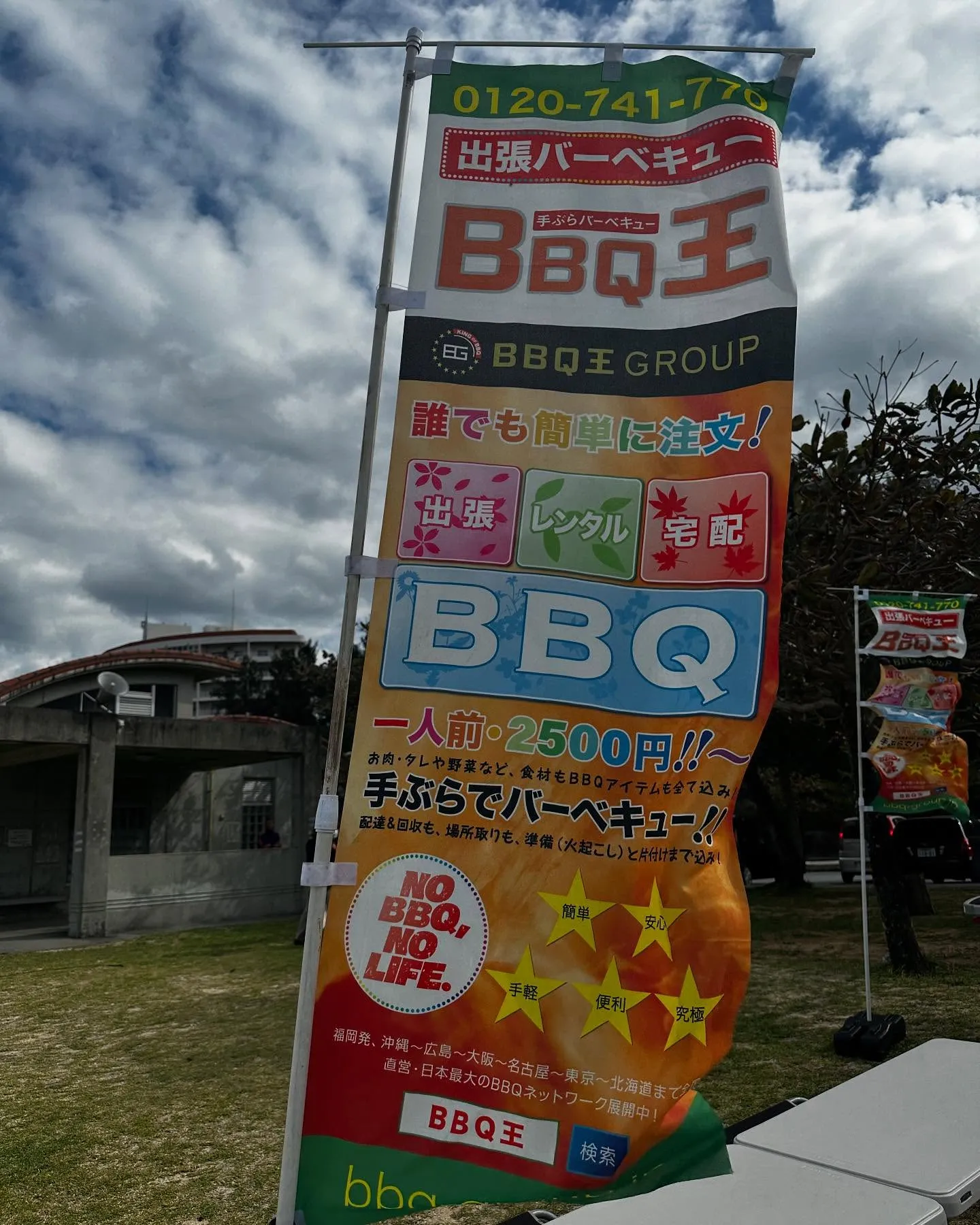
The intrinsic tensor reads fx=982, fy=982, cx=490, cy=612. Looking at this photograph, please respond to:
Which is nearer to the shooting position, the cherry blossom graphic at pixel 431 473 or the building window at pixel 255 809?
the cherry blossom graphic at pixel 431 473

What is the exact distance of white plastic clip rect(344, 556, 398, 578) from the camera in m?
2.77

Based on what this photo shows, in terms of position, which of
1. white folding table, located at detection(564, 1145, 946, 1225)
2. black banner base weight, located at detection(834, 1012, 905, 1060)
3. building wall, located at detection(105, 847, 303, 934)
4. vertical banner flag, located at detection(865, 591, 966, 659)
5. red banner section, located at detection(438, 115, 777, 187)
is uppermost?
red banner section, located at detection(438, 115, 777, 187)

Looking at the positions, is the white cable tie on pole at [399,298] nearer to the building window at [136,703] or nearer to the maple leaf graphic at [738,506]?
the maple leaf graphic at [738,506]

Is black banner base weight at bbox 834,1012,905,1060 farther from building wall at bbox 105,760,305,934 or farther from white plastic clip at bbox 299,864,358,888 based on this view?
building wall at bbox 105,760,305,934

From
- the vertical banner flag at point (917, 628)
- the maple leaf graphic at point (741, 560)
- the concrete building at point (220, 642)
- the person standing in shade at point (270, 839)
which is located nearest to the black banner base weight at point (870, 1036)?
the vertical banner flag at point (917, 628)

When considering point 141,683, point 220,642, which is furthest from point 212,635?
point 141,683

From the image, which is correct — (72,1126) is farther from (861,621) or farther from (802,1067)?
(861,621)

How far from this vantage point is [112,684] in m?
15.3

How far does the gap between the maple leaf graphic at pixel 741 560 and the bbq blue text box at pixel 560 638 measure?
62 mm

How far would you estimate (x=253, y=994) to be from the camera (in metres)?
10.1

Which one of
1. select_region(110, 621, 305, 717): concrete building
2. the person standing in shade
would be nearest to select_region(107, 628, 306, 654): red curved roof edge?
select_region(110, 621, 305, 717): concrete building

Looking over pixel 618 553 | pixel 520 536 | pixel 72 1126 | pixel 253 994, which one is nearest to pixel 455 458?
pixel 520 536

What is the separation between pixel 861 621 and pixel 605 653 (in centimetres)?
1095

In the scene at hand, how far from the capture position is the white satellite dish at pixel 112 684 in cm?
1521
